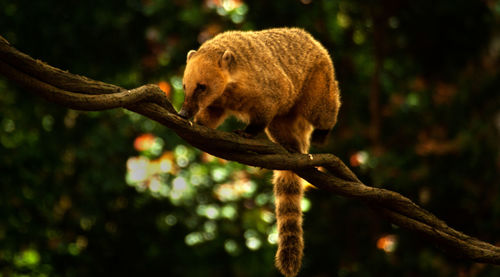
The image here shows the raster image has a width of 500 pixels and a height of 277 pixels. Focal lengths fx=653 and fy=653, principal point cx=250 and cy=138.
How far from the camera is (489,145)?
23.4ft

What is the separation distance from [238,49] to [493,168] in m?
4.40

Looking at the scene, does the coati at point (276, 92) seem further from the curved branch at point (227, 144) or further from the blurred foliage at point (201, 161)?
the blurred foliage at point (201, 161)

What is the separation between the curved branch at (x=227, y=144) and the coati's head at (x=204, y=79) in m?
0.77

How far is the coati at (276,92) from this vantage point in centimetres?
353

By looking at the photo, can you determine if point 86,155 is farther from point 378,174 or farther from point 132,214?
point 378,174

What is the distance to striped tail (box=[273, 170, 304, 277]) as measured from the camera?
11.2ft

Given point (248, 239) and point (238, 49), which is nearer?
point (238, 49)

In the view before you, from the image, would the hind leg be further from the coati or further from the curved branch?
the curved branch

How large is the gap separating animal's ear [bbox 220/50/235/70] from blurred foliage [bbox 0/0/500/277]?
298 centimetres

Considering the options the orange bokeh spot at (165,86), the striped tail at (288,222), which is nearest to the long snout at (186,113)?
the striped tail at (288,222)

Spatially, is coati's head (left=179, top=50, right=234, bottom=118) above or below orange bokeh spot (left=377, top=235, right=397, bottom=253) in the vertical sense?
below

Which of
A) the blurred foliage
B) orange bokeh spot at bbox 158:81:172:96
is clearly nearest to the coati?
the blurred foliage

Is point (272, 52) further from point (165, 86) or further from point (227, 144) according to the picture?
point (165, 86)

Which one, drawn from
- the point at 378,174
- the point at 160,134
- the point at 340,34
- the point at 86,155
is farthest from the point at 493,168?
the point at 86,155
